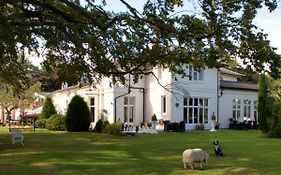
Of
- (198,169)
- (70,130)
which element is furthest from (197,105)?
(198,169)

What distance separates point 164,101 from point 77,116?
855 cm

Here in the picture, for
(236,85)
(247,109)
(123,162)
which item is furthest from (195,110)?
(123,162)

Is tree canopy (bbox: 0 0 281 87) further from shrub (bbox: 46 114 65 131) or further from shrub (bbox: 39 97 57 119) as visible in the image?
shrub (bbox: 39 97 57 119)

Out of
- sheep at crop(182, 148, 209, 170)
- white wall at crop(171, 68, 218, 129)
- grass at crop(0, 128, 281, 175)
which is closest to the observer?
grass at crop(0, 128, 281, 175)

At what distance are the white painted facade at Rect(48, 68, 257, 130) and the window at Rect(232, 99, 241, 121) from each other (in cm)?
48

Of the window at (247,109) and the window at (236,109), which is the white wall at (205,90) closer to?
the window at (236,109)

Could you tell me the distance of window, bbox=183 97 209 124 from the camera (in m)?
44.3

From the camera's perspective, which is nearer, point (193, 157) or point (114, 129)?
point (193, 157)

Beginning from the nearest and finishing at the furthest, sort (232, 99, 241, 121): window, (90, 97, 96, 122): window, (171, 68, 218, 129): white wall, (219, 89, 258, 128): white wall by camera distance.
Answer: (171, 68, 218, 129): white wall < (219, 89, 258, 128): white wall < (90, 97, 96, 122): window < (232, 99, 241, 121): window

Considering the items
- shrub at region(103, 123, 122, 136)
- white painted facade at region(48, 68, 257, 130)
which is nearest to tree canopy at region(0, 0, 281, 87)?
shrub at region(103, 123, 122, 136)

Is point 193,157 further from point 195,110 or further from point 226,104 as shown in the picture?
point 226,104

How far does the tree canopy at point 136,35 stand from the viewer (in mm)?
10125

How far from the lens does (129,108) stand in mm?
45281

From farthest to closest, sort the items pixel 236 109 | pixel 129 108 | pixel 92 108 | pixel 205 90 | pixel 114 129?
1. pixel 236 109
2. pixel 92 108
3. pixel 205 90
4. pixel 129 108
5. pixel 114 129
